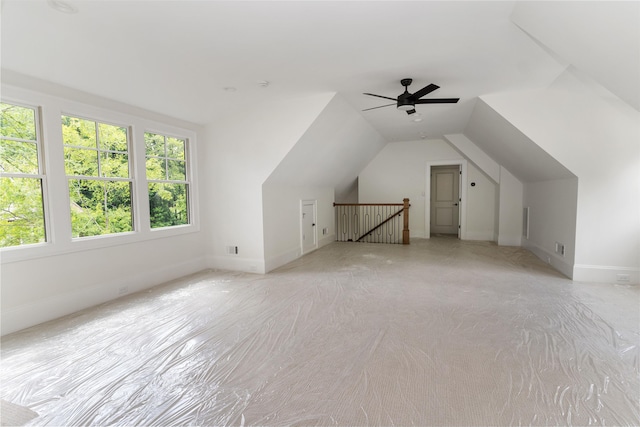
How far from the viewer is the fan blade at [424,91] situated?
345cm

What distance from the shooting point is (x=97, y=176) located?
3.59 metres

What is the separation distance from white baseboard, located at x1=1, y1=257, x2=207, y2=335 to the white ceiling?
2.24m

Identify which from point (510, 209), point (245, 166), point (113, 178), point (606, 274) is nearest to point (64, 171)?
point (113, 178)

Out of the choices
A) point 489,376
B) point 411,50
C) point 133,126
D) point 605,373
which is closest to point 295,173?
point 133,126

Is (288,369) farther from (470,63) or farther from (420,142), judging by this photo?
(420,142)

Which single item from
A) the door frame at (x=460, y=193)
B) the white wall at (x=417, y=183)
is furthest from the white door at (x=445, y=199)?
the white wall at (x=417, y=183)

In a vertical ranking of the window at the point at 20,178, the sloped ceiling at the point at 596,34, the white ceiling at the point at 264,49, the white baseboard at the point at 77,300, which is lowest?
the white baseboard at the point at 77,300

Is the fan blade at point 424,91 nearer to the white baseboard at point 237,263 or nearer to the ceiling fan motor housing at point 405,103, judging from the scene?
the ceiling fan motor housing at point 405,103

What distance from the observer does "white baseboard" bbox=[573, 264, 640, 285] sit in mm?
4035

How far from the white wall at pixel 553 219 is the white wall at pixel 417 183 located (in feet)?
4.35

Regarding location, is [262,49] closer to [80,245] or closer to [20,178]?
[20,178]

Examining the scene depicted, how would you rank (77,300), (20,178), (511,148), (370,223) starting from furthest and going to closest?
(370,223) → (511,148) → (77,300) → (20,178)

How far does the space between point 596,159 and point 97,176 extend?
249 inches

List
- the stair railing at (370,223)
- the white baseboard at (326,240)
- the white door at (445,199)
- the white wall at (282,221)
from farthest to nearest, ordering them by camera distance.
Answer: the white door at (445,199) < the stair railing at (370,223) < the white baseboard at (326,240) < the white wall at (282,221)
